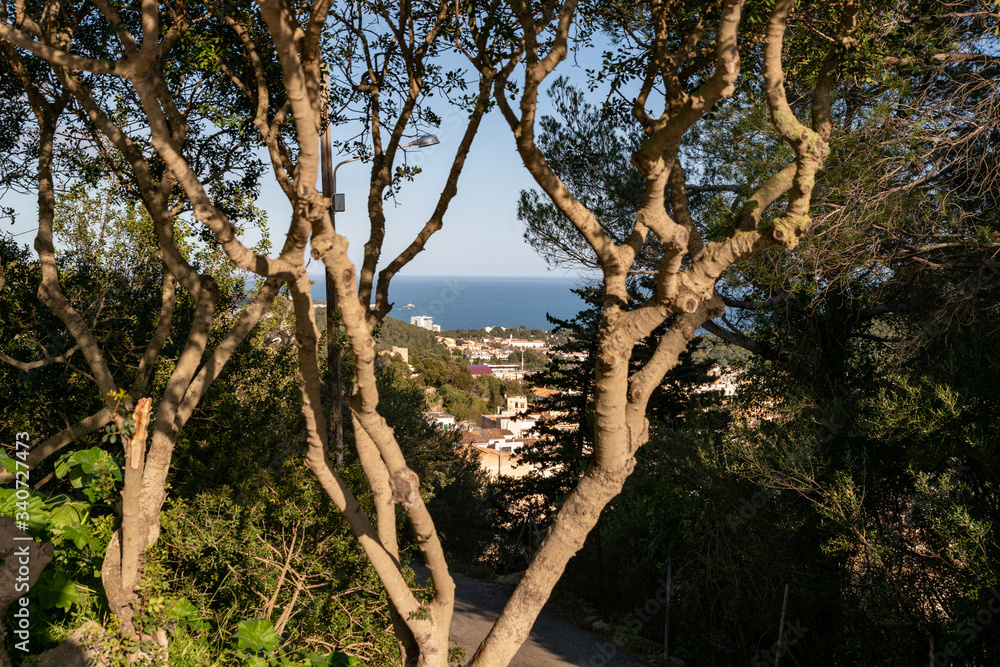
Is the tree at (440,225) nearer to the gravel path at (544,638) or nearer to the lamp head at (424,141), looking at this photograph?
the lamp head at (424,141)

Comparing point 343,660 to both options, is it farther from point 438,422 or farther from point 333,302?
point 438,422

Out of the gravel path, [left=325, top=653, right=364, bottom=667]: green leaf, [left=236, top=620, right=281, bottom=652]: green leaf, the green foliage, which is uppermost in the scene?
the green foliage

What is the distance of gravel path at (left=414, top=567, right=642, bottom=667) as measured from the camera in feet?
27.6

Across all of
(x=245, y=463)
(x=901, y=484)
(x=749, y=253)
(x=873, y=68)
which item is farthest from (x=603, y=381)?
(x=901, y=484)

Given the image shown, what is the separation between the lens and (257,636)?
12.0ft

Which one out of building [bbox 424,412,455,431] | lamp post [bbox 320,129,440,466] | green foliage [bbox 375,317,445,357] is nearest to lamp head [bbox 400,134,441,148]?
lamp post [bbox 320,129,440,466]

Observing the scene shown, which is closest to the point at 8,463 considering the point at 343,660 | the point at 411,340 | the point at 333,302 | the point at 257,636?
the point at 257,636

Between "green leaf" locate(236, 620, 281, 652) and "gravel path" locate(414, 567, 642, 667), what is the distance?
192 inches

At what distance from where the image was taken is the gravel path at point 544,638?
840 centimetres

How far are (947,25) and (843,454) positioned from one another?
14.6 feet

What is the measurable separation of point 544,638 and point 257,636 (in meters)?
6.64

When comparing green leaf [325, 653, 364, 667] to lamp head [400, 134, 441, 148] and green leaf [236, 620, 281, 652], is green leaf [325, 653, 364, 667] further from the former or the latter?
lamp head [400, 134, 441, 148]

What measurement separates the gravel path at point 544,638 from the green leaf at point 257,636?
192 inches

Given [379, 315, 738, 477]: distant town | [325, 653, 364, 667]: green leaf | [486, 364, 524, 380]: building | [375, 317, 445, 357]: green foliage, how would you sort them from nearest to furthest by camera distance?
[325, 653, 364, 667]: green leaf → [379, 315, 738, 477]: distant town → [375, 317, 445, 357]: green foliage → [486, 364, 524, 380]: building
